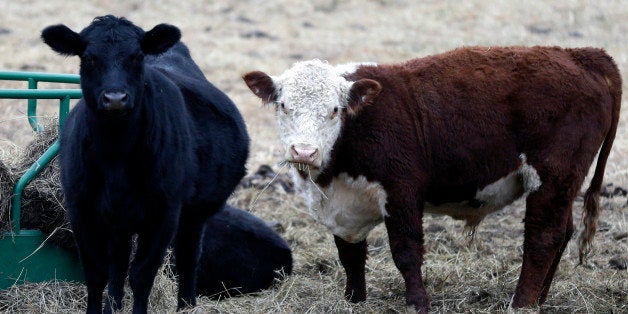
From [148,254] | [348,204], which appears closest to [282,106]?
[348,204]

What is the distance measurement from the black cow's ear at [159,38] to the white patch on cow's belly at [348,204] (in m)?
1.31

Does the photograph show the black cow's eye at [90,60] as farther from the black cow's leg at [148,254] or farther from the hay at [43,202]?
the hay at [43,202]

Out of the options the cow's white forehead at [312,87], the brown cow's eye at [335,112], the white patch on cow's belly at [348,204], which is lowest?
the white patch on cow's belly at [348,204]

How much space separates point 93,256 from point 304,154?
1.26 meters

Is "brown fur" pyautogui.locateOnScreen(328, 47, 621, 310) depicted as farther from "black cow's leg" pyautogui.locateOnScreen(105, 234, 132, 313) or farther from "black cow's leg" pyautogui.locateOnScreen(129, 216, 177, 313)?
"black cow's leg" pyautogui.locateOnScreen(105, 234, 132, 313)

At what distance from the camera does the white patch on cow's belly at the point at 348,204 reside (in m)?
5.52

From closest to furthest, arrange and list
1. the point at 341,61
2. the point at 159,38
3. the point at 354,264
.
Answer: the point at 159,38, the point at 354,264, the point at 341,61

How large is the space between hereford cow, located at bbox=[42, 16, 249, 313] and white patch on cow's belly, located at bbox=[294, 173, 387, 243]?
2.55 feet

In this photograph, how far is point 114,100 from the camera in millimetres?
4355

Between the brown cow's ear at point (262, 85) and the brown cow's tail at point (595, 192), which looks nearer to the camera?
the brown cow's ear at point (262, 85)

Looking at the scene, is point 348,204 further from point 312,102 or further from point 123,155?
point 123,155

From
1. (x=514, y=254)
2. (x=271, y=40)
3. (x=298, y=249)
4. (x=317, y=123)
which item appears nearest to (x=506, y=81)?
(x=317, y=123)

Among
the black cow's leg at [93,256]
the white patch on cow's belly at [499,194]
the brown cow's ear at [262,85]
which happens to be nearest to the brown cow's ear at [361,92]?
the brown cow's ear at [262,85]

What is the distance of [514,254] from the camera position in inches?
287
